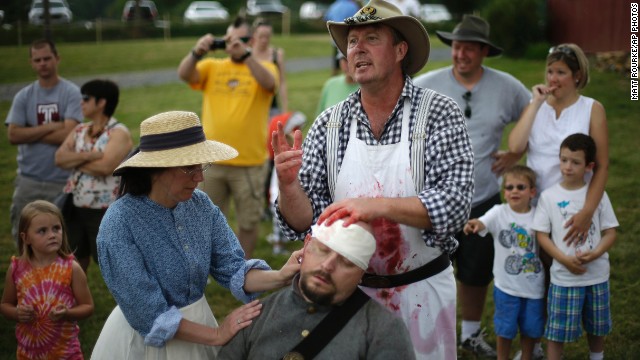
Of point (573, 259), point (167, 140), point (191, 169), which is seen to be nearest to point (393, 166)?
point (191, 169)

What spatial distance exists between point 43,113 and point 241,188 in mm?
1929

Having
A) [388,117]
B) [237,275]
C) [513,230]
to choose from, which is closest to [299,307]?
[237,275]

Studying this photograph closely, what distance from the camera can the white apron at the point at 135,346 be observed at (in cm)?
308

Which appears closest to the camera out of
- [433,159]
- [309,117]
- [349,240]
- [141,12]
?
[349,240]

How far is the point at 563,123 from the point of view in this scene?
4.75m

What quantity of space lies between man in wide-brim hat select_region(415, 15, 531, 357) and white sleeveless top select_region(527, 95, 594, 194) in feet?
0.64

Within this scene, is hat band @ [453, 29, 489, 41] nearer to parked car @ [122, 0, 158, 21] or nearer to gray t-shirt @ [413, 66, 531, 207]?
gray t-shirt @ [413, 66, 531, 207]

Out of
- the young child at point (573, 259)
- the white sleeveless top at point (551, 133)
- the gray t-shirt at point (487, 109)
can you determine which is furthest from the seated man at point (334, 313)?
the gray t-shirt at point (487, 109)

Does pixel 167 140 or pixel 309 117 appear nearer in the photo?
pixel 167 140

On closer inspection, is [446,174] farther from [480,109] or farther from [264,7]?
[264,7]

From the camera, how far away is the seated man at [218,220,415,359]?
2.58m

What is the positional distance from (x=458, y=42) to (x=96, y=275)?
4230 mm

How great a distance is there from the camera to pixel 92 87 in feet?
18.6

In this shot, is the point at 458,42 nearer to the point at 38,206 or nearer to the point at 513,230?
the point at 513,230
